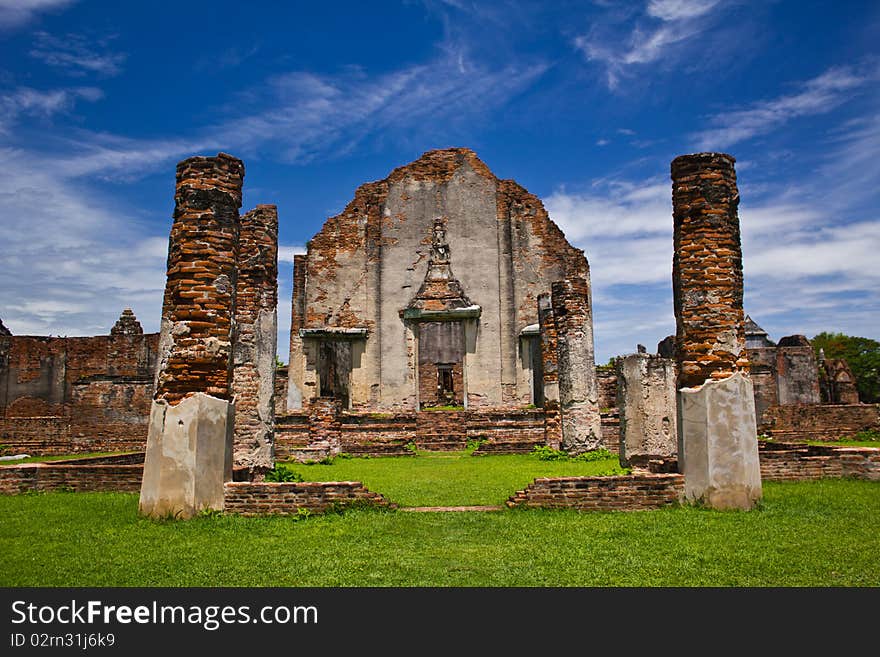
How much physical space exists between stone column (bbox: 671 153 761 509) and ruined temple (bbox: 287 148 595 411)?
1532 centimetres

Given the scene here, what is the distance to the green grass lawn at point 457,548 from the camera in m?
4.98

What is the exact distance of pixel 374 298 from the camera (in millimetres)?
24969

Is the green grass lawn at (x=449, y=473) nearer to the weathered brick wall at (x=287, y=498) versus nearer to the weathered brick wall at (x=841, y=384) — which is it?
the weathered brick wall at (x=287, y=498)

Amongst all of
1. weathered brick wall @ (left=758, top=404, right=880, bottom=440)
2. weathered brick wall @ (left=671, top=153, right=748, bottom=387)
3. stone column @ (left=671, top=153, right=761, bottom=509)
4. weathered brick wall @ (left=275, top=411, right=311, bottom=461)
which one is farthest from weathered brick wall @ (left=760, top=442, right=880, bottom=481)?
weathered brick wall @ (left=275, top=411, right=311, bottom=461)

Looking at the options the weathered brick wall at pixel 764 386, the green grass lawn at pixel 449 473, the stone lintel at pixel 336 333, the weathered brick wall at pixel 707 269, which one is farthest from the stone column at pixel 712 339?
the weathered brick wall at pixel 764 386

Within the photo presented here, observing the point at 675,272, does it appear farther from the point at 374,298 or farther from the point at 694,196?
the point at 374,298

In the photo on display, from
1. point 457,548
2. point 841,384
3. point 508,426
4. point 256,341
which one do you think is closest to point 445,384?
point 508,426

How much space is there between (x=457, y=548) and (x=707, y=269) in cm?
466

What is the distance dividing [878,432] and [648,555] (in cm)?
1835

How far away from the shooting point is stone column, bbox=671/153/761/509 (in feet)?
25.8

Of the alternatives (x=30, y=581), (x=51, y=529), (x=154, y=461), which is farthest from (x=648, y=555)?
(x=51, y=529)

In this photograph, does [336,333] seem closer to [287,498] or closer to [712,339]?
[287,498]

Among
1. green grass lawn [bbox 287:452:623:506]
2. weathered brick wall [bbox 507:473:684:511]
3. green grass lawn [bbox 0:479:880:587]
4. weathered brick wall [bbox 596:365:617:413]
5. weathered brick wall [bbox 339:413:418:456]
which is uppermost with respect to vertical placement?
weathered brick wall [bbox 596:365:617:413]

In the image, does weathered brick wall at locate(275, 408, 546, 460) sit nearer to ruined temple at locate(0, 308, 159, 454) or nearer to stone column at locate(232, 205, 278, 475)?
stone column at locate(232, 205, 278, 475)
